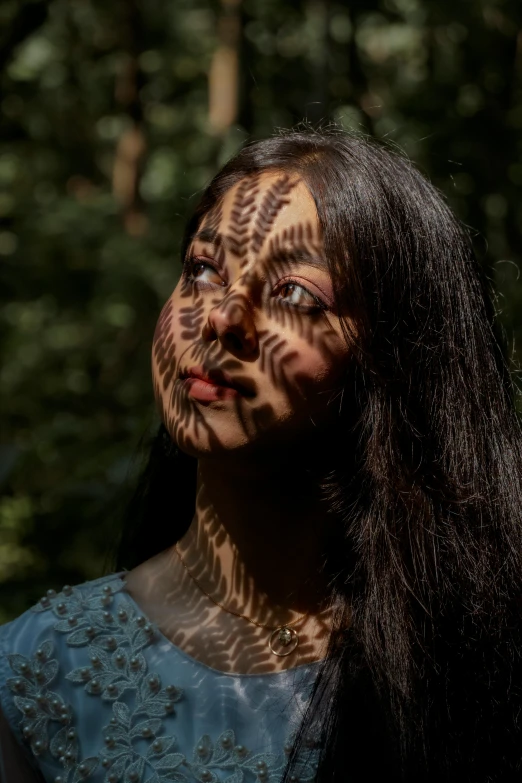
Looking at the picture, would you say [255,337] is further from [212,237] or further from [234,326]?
[212,237]

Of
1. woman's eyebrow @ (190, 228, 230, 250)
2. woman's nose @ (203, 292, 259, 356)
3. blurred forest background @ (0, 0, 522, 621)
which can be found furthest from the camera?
blurred forest background @ (0, 0, 522, 621)

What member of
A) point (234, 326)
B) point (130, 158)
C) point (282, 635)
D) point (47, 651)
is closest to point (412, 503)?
point (282, 635)

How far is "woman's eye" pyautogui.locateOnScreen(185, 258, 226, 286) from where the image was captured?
1710 mm

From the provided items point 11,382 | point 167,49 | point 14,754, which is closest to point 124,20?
point 167,49

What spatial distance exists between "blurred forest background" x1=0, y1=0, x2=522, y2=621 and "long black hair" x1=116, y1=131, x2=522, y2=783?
0.78m

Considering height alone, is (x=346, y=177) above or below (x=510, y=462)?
above

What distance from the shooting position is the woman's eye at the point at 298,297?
5.37 ft

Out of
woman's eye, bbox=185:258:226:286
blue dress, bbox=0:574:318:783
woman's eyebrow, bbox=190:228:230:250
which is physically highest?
woman's eyebrow, bbox=190:228:230:250

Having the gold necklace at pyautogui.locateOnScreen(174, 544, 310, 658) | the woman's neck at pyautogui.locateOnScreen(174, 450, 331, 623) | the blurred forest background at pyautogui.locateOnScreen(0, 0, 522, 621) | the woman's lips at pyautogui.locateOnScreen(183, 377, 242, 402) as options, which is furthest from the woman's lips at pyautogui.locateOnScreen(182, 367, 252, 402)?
the blurred forest background at pyautogui.locateOnScreen(0, 0, 522, 621)

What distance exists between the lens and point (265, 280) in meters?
1.65

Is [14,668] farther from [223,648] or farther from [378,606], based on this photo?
[378,606]

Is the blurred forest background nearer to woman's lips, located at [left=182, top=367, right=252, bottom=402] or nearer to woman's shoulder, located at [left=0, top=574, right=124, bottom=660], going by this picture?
woman's shoulder, located at [left=0, top=574, right=124, bottom=660]

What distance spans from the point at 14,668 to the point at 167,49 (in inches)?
239

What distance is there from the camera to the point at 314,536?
176 cm
